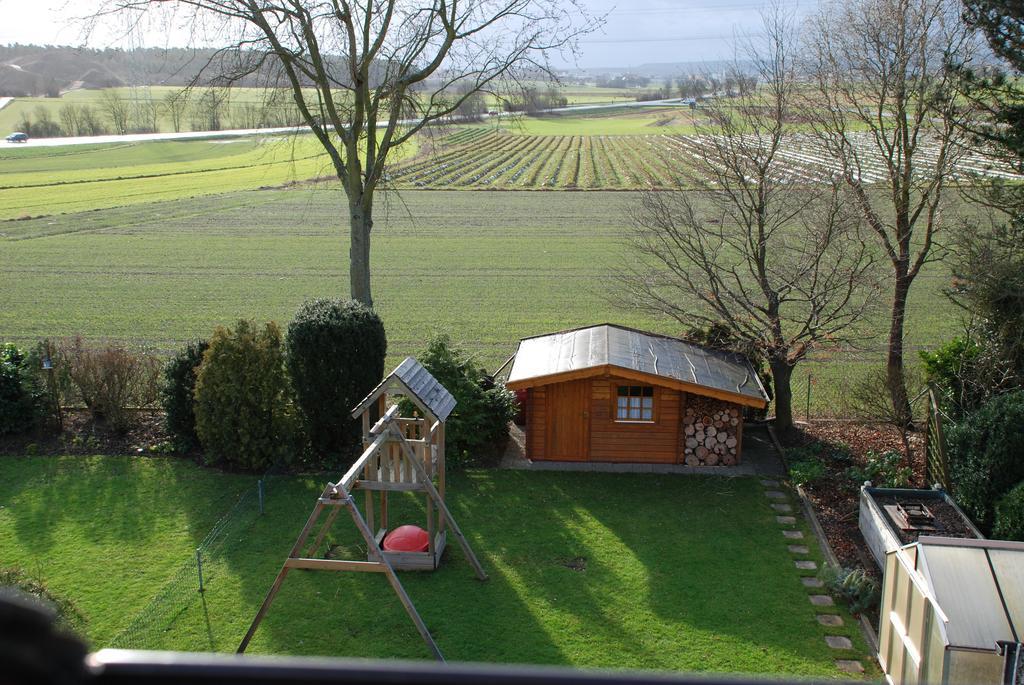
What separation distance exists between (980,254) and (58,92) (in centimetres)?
10718

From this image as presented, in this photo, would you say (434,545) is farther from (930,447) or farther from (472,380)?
(930,447)

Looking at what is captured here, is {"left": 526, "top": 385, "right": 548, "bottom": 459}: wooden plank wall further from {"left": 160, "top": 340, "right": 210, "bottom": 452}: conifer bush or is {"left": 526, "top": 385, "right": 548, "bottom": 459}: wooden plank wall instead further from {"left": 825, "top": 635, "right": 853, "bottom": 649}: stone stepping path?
{"left": 825, "top": 635, "right": 853, "bottom": 649}: stone stepping path

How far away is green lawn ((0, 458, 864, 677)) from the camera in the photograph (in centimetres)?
1127

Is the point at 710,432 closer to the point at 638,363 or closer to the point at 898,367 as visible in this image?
the point at 638,363

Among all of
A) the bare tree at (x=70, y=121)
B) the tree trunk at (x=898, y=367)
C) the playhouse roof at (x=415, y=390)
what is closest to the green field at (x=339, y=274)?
the tree trunk at (x=898, y=367)

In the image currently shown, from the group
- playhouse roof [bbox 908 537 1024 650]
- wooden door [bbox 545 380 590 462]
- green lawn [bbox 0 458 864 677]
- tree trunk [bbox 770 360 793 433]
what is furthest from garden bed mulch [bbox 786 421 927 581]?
wooden door [bbox 545 380 590 462]

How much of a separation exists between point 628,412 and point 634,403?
0.22 m

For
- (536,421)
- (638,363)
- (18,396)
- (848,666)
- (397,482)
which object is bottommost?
(848,666)

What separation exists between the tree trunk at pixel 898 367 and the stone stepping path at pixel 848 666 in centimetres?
847

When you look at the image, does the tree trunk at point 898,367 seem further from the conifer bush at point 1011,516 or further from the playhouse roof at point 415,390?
the playhouse roof at point 415,390

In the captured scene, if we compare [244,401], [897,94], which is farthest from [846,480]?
[244,401]

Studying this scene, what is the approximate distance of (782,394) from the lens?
1844cm

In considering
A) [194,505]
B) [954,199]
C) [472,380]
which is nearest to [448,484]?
[472,380]

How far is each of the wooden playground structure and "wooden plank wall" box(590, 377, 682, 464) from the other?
373 cm
